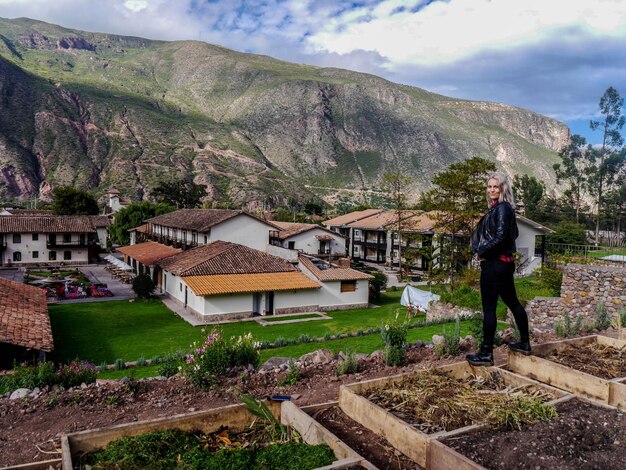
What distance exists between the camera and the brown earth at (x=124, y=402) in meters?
5.43

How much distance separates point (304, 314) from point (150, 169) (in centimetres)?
8979

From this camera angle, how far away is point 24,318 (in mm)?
17422

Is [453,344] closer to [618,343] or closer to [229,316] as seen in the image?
[618,343]

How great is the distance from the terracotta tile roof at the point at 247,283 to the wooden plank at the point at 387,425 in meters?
22.4

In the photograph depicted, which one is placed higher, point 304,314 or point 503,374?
point 503,374

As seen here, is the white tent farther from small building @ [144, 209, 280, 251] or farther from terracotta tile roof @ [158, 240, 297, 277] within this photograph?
small building @ [144, 209, 280, 251]

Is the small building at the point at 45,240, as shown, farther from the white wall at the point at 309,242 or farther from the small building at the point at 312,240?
the white wall at the point at 309,242

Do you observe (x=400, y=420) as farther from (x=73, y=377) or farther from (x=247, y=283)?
(x=247, y=283)

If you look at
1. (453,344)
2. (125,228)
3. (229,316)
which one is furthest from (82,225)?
(453,344)

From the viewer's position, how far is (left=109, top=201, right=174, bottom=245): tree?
6831 cm

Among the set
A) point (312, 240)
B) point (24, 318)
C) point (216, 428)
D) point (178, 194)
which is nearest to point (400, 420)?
point (216, 428)

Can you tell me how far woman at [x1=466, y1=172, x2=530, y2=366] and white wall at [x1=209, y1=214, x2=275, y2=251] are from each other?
120ft

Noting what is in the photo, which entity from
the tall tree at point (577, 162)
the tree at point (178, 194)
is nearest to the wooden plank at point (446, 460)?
the tall tree at point (577, 162)

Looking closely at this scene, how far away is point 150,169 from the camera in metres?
109
